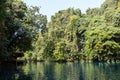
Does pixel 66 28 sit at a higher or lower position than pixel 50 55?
higher

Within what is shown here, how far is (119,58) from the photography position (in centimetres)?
6962

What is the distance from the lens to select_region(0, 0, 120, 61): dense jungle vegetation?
51875mm

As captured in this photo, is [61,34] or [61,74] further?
[61,34]

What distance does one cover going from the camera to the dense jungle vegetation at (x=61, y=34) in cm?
5188

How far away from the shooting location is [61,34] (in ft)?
300

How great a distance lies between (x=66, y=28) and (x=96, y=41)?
68.5 ft

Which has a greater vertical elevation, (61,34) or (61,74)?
(61,34)

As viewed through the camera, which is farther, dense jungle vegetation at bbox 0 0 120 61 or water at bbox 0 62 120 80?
dense jungle vegetation at bbox 0 0 120 61

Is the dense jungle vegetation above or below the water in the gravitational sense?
above

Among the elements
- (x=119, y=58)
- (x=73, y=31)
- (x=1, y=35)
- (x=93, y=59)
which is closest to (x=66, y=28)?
(x=73, y=31)

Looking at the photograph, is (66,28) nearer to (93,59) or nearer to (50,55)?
(50,55)

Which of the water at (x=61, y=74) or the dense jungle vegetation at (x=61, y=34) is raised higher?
the dense jungle vegetation at (x=61, y=34)

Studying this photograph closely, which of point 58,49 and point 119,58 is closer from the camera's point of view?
point 119,58

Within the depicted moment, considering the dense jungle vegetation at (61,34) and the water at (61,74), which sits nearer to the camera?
the water at (61,74)
